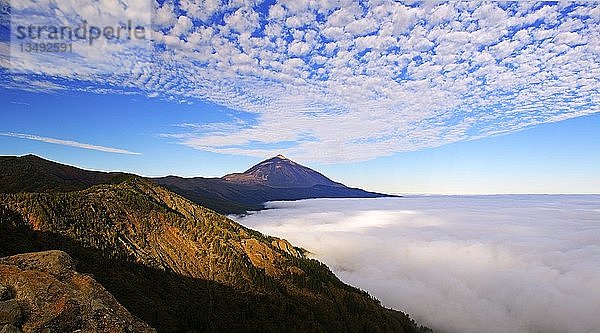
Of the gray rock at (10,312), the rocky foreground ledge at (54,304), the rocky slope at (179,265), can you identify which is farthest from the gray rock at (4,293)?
the rocky slope at (179,265)

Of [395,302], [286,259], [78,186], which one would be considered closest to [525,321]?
[395,302]

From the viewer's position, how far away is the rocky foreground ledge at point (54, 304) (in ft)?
55.4

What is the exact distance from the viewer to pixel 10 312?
1709 cm

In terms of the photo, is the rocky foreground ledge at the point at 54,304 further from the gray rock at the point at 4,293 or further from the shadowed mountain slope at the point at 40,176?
the shadowed mountain slope at the point at 40,176

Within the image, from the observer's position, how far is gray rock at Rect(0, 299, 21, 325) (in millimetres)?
16547

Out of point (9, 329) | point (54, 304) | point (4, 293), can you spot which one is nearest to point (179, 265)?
point (4, 293)

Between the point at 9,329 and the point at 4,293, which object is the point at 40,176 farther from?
the point at 9,329

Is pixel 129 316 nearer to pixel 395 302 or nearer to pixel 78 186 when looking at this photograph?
pixel 78 186

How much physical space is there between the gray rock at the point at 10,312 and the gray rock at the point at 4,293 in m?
0.53

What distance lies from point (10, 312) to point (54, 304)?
191 centimetres

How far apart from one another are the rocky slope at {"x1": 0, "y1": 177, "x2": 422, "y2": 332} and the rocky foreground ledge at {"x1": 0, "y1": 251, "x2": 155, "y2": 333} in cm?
7223

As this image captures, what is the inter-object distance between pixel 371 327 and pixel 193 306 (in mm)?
77509

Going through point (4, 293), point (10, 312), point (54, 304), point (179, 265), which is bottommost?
point (179, 265)

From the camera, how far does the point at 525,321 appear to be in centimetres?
18662
